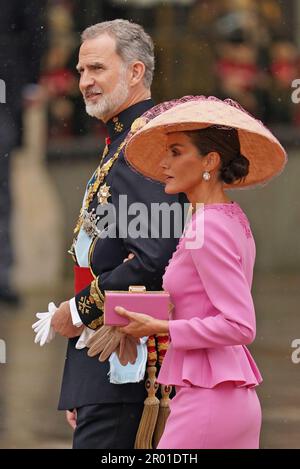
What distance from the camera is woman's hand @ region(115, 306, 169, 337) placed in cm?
459

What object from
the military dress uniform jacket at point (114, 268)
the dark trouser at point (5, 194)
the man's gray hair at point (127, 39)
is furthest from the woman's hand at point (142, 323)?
the dark trouser at point (5, 194)

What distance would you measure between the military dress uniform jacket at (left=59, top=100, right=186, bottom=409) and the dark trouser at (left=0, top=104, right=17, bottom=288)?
217 inches

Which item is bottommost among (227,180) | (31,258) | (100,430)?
(31,258)

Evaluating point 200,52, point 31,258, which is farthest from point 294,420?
point 200,52

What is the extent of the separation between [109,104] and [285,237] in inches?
329

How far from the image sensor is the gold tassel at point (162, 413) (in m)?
5.10

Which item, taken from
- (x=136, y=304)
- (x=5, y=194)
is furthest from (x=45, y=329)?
(x=5, y=194)

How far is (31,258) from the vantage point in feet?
41.4

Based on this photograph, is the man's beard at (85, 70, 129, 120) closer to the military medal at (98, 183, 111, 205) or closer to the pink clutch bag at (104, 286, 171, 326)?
the military medal at (98, 183, 111, 205)

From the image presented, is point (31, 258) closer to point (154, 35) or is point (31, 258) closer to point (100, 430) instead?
point (154, 35)

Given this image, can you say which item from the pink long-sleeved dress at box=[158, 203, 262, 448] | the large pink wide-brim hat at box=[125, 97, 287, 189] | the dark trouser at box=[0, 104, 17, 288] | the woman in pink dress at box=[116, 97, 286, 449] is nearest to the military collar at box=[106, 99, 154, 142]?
the large pink wide-brim hat at box=[125, 97, 287, 189]

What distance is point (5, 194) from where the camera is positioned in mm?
10805

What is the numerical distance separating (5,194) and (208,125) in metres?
6.18

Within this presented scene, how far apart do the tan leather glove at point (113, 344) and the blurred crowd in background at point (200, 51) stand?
867 cm
